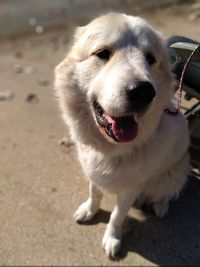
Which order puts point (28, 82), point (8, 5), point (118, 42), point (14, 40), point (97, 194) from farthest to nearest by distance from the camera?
point (8, 5), point (14, 40), point (28, 82), point (97, 194), point (118, 42)

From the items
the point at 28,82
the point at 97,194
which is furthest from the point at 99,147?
the point at 28,82

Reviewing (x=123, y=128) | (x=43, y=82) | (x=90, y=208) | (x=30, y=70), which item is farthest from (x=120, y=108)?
(x=30, y=70)

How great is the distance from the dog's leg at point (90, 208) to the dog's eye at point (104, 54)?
1.06 m

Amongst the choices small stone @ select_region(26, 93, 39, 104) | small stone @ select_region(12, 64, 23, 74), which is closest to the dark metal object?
small stone @ select_region(26, 93, 39, 104)

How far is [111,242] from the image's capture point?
283cm

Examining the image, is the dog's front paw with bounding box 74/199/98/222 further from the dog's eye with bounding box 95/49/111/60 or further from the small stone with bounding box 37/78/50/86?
the small stone with bounding box 37/78/50/86

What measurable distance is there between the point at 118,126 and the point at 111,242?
90 cm

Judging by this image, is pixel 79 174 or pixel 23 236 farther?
pixel 79 174

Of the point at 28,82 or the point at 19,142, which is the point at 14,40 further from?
the point at 19,142

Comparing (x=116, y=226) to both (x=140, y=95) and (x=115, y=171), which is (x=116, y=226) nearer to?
(x=115, y=171)

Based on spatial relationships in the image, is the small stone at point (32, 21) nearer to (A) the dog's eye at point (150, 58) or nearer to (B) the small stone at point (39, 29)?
(B) the small stone at point (39, 29)

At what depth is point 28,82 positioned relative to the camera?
16.7ft

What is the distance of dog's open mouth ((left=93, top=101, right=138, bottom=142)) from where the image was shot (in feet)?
7.93

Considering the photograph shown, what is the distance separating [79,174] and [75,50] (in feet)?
4.35
